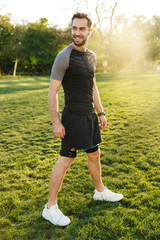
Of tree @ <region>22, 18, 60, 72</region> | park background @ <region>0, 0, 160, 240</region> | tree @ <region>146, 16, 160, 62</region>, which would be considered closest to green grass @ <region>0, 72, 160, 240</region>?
park background @ <region>0, 0, 160, 240</region>

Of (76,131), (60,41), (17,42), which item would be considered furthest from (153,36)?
(76,131)

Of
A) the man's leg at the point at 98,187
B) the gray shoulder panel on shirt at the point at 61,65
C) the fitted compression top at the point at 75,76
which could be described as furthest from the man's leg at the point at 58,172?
the gray shoulder panel on shirt at the point at 61,65

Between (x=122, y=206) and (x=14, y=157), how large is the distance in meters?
2.50

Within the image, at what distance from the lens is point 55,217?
8.10ft

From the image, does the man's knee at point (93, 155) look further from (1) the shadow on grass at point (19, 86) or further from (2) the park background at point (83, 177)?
(1) the shadow on grass at point (19, 86)

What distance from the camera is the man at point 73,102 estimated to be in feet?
7.20

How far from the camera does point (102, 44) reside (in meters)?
37.9

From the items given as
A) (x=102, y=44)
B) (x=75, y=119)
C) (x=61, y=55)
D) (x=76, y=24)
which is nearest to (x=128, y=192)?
(x=75, y=119)

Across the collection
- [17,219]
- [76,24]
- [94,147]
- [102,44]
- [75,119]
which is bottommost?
[17,219]

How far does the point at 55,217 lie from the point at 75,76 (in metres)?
1.60

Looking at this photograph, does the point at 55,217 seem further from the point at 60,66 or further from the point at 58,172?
the point at 60,66

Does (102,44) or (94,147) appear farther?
(102,44)

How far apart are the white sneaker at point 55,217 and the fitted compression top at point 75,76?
3.83 feet

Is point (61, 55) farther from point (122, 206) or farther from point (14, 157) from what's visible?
point (14, 157)
